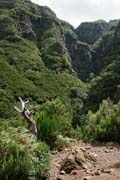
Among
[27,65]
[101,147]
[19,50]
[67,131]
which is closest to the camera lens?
[101,147]

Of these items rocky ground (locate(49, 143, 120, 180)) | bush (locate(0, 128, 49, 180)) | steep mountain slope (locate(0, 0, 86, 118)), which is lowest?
steep mountain slope (locate(0, 0, 86, 118))

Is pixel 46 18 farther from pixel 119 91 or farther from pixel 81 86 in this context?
pixel 119 91

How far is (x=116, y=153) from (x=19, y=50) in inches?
5425

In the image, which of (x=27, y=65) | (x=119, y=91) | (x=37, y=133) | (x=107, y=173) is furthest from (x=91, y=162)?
(x=27, y=65)

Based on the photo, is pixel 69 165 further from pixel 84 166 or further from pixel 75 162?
pixel 84 166

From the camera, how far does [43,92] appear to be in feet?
396

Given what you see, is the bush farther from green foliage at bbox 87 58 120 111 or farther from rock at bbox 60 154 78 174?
green foliage at bbox 87 58 120 111

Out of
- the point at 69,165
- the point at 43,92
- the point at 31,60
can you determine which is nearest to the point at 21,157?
the point at 69,165

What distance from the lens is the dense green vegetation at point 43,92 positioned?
9742 mm

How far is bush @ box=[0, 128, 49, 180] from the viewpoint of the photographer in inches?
363

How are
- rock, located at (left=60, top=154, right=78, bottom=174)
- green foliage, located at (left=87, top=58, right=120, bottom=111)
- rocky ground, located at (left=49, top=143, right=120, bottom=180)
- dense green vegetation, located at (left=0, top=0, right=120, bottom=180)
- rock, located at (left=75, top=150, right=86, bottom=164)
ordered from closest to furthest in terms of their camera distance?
dense green vegetation, located at (left=0, top=0, right=120, bottom=180), rocky ground, located at (left=49, top=143, right=120, bottom=180), rock, located at (left=60, top=154, right=78, bottom=174), rock, located at (left=75, top=150, right=86, bottom=164), green foliage, located at (left=87, top=58, right=120, bottom=111)

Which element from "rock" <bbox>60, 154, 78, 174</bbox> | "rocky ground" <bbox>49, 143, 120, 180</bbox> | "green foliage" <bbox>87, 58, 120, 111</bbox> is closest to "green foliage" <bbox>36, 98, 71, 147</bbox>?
"rocky ground" <bbox>49, 143, 120, 180</bbox>

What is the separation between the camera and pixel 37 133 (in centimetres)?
1295

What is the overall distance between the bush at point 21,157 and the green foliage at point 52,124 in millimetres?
2733
